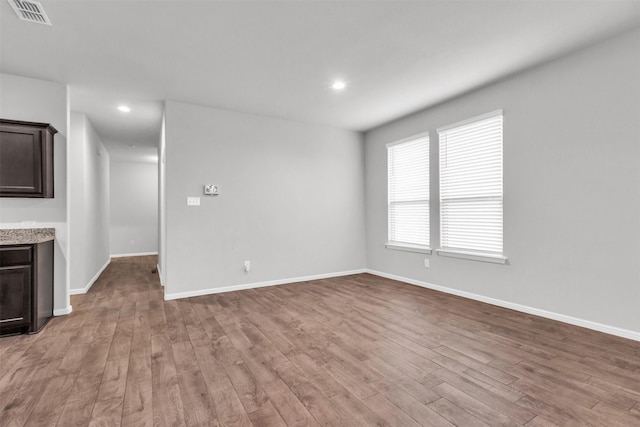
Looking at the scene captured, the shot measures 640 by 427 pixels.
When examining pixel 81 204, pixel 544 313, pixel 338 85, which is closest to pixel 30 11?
pixel 338 85

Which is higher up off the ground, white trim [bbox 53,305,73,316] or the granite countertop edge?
the granite countertop edge

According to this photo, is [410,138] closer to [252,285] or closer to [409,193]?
[409,193]

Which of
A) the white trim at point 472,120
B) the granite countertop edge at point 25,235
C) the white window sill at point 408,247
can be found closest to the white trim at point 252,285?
the white window sill at point 408,247

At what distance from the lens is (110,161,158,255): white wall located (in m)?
8.89

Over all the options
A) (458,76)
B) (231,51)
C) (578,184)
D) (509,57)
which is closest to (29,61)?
(231,51)

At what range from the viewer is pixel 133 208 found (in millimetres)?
9109

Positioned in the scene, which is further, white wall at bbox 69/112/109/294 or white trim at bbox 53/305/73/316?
white wall at bbox 69/112/109/294

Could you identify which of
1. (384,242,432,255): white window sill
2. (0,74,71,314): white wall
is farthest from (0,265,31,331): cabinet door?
(384,242,432,255): white window sill

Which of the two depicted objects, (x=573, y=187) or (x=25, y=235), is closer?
(x=573, y=187)

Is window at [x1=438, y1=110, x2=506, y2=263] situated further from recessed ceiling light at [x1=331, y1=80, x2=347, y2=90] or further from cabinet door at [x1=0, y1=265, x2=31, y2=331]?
cabinet door at [x1=0, y1=265, x2=31, y2=331]

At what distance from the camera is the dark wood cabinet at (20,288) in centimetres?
289

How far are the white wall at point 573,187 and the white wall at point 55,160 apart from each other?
506 centimetres

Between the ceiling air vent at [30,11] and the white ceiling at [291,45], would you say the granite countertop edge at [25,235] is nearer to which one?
the white ceiling at [291,45]

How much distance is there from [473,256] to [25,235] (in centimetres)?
529
